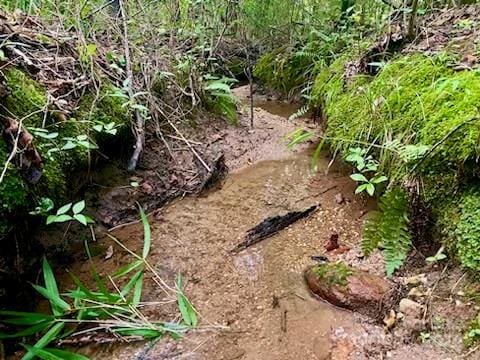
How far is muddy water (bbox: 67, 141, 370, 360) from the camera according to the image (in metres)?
1.84

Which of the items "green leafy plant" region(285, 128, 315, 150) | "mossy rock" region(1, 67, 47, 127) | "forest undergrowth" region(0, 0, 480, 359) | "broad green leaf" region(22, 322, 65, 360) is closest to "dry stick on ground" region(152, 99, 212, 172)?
"forest undergrowth" region(0, 0, 480, 359)

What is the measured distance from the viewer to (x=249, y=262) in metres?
2.44

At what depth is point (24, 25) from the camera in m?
3.03

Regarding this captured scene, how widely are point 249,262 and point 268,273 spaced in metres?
0.16

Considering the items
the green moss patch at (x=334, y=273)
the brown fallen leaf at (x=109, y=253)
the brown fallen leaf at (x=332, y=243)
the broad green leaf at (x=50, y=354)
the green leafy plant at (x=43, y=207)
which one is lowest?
the brown fallen leaf at (x=109, y=253)

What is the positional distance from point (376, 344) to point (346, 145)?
163 centimetres

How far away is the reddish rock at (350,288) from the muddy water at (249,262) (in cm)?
6

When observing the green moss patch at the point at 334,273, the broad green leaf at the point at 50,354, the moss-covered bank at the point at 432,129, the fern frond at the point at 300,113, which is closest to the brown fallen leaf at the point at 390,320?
the green moss patch at the point at 334,273

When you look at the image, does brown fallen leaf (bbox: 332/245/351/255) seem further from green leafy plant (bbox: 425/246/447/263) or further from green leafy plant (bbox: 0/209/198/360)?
green leafy plant (bbox: 0/209/198/360)

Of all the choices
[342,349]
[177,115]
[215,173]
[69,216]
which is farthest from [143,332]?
[177,115]

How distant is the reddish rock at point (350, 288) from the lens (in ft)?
6.37

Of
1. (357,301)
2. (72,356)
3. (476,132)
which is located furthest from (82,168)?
(476,132)

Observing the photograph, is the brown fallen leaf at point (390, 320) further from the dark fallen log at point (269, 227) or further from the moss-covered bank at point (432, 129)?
the dark fallen log at point (269, 227)

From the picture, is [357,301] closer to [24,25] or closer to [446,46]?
[446,46]
